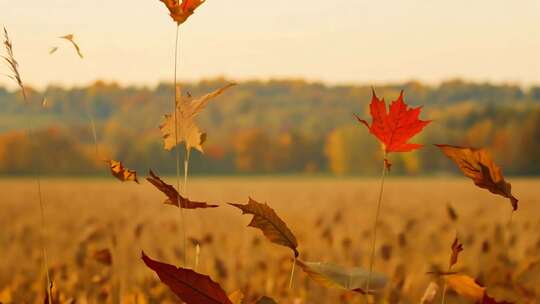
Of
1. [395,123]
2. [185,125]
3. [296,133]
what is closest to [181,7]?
[185,125]

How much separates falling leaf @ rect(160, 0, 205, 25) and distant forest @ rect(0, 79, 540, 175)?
4834cm

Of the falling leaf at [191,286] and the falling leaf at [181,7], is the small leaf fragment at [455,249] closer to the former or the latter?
the falling leaf at [191,286]

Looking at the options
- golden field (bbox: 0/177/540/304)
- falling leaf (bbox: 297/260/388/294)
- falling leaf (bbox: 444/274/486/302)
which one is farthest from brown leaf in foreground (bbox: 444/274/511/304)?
golden field (bbox: 0/177/540/304)

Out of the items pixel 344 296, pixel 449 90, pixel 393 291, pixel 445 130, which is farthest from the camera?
pixel 449 90

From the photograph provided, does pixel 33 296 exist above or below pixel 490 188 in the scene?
below

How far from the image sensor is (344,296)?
3.20 m

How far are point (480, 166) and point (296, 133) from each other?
68500 millimetres

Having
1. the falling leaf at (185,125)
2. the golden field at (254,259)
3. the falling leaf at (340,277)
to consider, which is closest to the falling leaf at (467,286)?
the falling leaf at (340,277)

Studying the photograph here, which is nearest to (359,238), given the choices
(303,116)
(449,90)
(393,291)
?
(393,291)

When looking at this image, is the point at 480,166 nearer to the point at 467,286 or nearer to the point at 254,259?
the point at 467,286

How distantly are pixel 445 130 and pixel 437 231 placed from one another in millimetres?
54892

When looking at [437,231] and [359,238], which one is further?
[437,231]

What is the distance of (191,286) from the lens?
0.88 meters

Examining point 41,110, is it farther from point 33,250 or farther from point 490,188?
point 33,250
